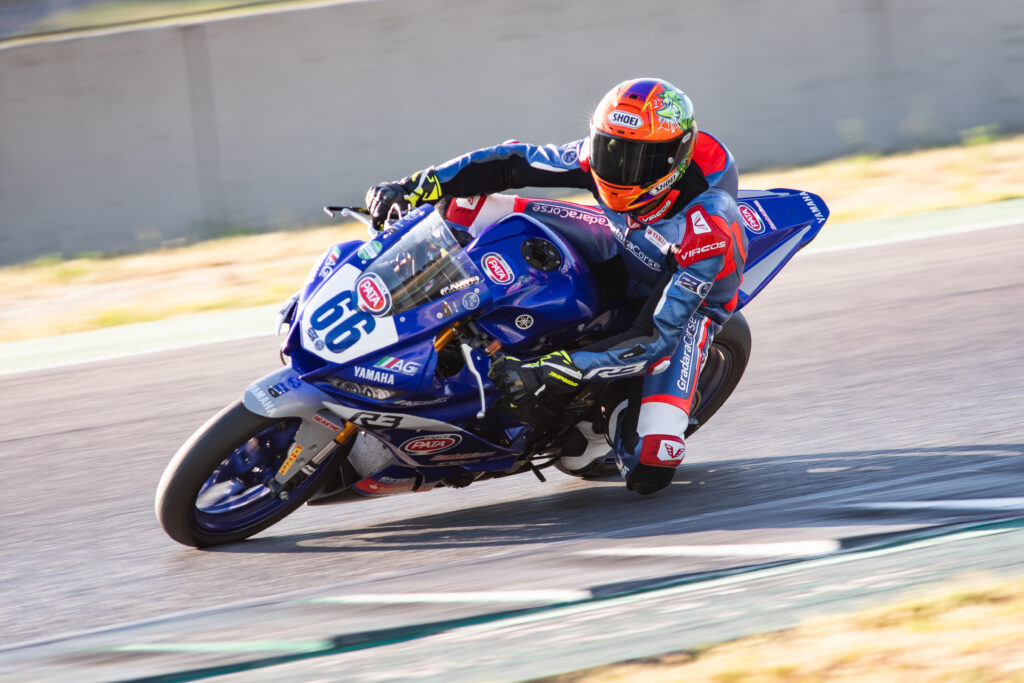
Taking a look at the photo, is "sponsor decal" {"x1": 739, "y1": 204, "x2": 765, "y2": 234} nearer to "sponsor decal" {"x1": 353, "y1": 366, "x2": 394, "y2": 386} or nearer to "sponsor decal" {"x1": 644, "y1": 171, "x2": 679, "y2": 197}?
"sponsor decal" {"x1": 644, "y1": 171, "x2": 679, "y2": 197}

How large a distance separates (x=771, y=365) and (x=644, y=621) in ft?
11.4

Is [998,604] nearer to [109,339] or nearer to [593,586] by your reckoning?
[593,586]

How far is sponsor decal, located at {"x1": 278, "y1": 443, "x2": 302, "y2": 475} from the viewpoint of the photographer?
4.26m

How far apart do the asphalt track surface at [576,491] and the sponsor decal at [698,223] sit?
109 centimetres

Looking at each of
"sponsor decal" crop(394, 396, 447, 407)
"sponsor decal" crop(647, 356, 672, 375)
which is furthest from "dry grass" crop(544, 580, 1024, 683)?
"sponsor decal" crop(647, 356, 672, 375)

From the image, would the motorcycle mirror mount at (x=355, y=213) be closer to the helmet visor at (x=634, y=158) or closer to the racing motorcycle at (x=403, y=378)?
the racing motorcycle at (x=403, y=378)

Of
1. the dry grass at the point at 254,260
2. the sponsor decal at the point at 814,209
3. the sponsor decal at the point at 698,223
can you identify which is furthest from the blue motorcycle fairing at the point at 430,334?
the dry grass at the point at 254,260

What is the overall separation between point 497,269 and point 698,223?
30.7 inches

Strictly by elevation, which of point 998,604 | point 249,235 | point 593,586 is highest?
point 998,604

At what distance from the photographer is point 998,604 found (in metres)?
3.27

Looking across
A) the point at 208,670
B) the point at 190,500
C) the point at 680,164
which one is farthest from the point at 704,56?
the point at 208,670

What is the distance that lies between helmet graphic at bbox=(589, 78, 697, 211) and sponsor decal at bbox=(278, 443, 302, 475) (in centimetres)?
149

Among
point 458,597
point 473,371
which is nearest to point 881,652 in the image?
point 458,597

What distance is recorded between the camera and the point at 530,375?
4.18 metres
